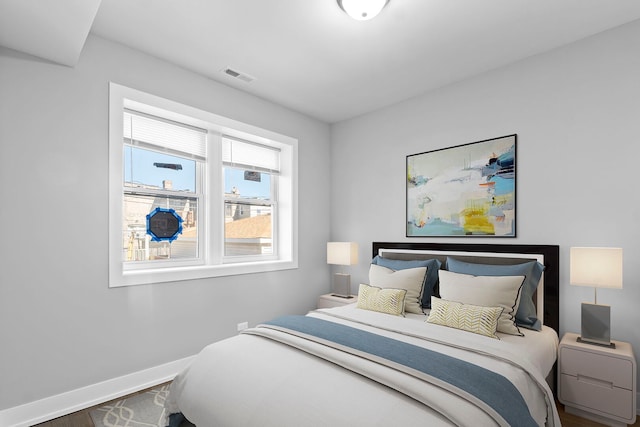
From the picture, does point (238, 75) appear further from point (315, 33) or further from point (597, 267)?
point (597, 267)

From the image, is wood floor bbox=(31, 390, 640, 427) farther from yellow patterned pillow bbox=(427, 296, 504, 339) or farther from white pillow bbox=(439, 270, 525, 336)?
yellow patterned pillow bbox=(427, 296, 504, 339)

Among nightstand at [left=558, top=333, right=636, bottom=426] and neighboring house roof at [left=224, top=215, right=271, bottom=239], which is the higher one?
neighboring house roof at [left=224, top=215, right=271, bottom=239]

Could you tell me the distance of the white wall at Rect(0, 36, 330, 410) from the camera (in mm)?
2168

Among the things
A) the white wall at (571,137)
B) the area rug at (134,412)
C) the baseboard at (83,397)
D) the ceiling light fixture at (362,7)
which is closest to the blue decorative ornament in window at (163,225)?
the baseboard at (83,397)

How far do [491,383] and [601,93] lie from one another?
236cm

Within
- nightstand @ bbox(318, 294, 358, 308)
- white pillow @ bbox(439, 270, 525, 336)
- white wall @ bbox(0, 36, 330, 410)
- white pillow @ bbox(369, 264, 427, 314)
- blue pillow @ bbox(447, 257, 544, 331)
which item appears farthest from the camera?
nightstand @ bbox(318, 294, 358, 308)

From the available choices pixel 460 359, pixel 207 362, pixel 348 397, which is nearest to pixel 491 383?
pixel 460 359

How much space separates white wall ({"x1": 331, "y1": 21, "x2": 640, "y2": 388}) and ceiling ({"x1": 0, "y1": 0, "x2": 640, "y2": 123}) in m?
0.18

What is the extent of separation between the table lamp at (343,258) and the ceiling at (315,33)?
177 cm

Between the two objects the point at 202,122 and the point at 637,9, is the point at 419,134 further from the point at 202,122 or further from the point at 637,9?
the point at 202,122

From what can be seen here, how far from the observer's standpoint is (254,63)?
9.62ft

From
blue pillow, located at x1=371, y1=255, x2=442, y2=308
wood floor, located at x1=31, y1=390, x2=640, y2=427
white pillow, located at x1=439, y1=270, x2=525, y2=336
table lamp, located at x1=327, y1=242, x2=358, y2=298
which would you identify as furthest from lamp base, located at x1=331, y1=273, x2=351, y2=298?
wood floor, located at x1=31, y1=390, x2=640, y2=427

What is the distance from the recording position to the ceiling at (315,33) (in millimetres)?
2126

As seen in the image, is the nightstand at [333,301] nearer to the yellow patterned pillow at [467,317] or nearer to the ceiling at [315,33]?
the yellow patterned pillow at [467,317]
